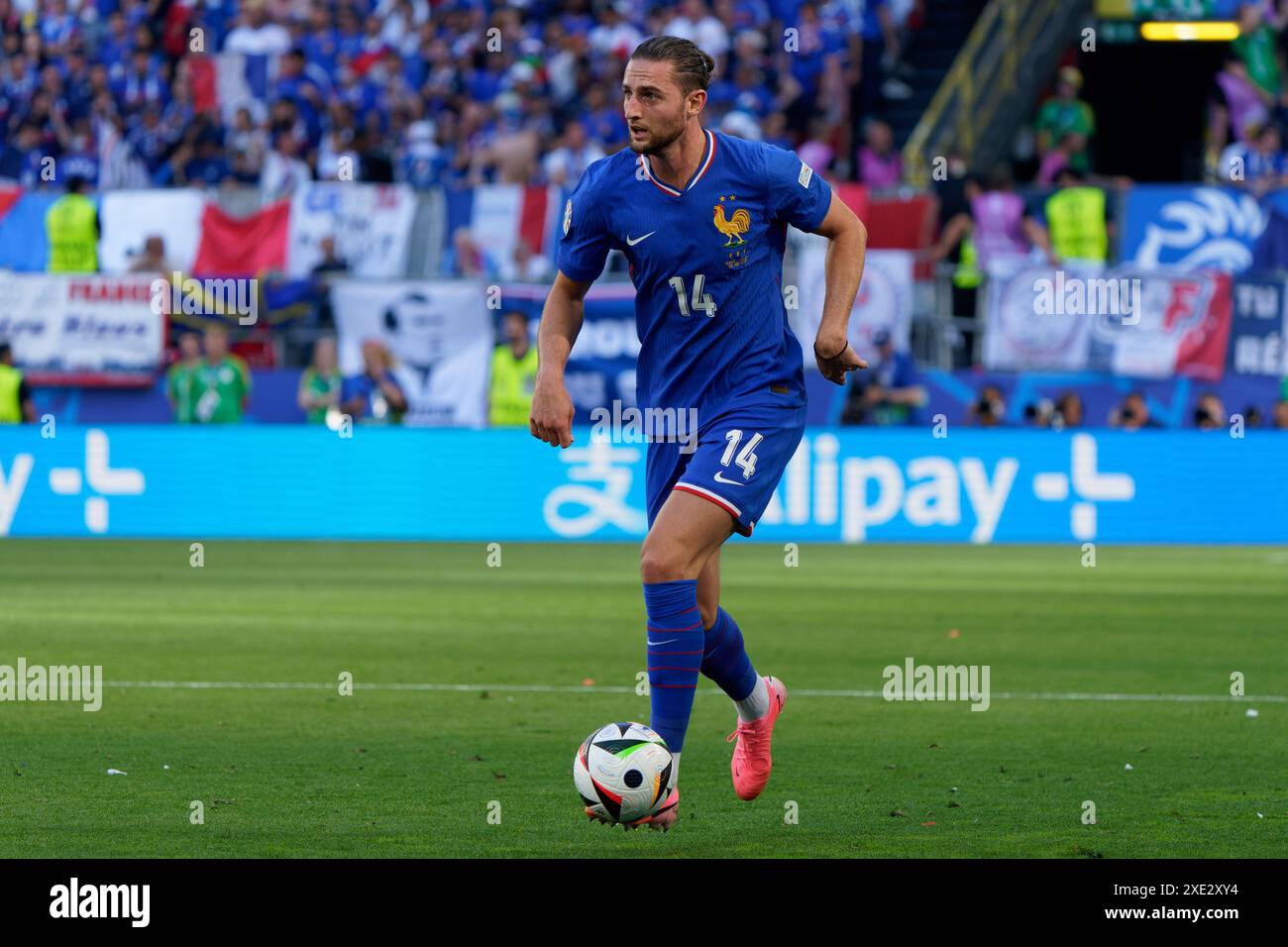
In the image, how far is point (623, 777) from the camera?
22.0 ft

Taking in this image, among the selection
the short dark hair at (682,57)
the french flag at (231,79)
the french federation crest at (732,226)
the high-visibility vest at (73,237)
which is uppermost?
the french flag at (231,79)

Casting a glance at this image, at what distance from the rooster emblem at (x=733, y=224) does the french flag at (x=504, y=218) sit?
58.1ft

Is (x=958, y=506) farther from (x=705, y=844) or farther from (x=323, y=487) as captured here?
(x=705, y=844)

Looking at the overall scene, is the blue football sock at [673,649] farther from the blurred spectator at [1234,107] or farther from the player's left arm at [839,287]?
the blurred spectator at [1234,107]

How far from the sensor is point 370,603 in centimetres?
1539

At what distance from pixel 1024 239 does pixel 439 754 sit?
55.7 ft

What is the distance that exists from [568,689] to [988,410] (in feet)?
41.7

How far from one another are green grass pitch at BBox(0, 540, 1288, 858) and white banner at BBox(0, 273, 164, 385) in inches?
263

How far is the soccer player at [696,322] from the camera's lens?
705 centimetres

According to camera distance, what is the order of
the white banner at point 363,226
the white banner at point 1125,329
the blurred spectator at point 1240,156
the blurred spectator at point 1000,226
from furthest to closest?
the white banner at point 363,226 → the blurred spectator at point 1240,156 → the blurred spectator at point 1000,226 → the white banner at point 1125,329

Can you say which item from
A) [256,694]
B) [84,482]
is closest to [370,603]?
[256,694]

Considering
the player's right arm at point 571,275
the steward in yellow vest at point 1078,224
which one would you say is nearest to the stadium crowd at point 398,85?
the steward in yellow vest at point 1078,224

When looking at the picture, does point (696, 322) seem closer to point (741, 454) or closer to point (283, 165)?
point (741, 454)
